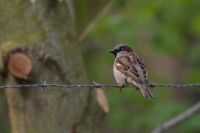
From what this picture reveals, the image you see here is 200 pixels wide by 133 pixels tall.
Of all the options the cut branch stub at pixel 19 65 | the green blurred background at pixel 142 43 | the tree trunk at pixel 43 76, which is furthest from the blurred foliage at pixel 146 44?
the cut branch stub at pixel 19 65

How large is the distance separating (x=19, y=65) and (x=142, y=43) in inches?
288

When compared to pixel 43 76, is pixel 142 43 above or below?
above

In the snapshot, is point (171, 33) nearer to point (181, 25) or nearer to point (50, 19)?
point (181, 25)

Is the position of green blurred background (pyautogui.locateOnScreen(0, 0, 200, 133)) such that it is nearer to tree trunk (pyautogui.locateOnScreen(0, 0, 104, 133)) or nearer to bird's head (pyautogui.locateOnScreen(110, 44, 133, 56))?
tree trunk (pyautogui.locateOnScreen(0, 0, 104, 133))

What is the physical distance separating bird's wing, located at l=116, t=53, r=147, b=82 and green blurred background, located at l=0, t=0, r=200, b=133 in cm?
495

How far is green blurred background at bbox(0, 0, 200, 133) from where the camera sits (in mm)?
14812

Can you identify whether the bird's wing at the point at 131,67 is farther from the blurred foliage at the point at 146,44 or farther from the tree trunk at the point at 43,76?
the blurred foliage at the point at 146,44

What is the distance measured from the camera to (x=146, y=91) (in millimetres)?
8352

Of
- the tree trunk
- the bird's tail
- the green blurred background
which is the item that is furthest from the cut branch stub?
the green blurred background

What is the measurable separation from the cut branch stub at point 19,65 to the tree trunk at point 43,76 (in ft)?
0.17

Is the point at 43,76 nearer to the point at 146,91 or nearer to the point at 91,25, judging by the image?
the point at 146,91

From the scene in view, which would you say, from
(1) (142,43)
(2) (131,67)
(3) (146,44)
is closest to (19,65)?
(2) (131,67)

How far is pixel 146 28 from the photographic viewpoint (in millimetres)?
15047

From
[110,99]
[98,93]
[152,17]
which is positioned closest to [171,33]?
[152,17]
